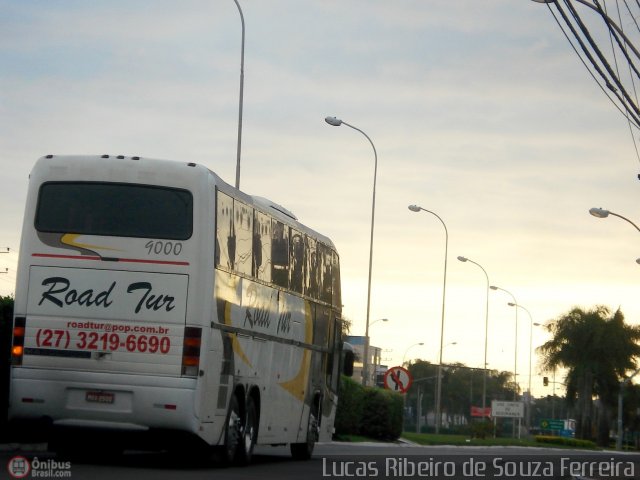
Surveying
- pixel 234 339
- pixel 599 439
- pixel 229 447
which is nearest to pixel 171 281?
pixel 234 339

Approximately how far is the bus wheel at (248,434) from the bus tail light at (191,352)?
114 inches

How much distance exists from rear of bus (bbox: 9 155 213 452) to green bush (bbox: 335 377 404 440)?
2360 cm

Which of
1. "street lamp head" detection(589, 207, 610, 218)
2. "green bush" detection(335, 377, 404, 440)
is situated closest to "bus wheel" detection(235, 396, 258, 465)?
"green bush" detection(335, 377, 404, 440)

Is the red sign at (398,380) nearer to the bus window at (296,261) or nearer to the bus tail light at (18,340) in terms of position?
the bus window at (296,261)

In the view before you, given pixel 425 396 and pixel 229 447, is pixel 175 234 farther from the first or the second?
pixel 425 396

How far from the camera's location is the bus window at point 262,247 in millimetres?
19062

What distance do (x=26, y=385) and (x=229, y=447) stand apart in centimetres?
330

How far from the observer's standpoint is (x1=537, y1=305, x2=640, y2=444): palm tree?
86.7 m

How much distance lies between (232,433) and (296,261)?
12.9 ft

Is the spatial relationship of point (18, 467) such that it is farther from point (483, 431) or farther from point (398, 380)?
point (483, 431)

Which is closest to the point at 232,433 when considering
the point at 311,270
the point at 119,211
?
the point at 119,211

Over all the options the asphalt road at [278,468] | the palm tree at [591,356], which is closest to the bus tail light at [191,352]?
the asphalt road at [278,468]

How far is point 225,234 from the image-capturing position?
686 inches

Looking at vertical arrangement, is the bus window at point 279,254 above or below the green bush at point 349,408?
above
